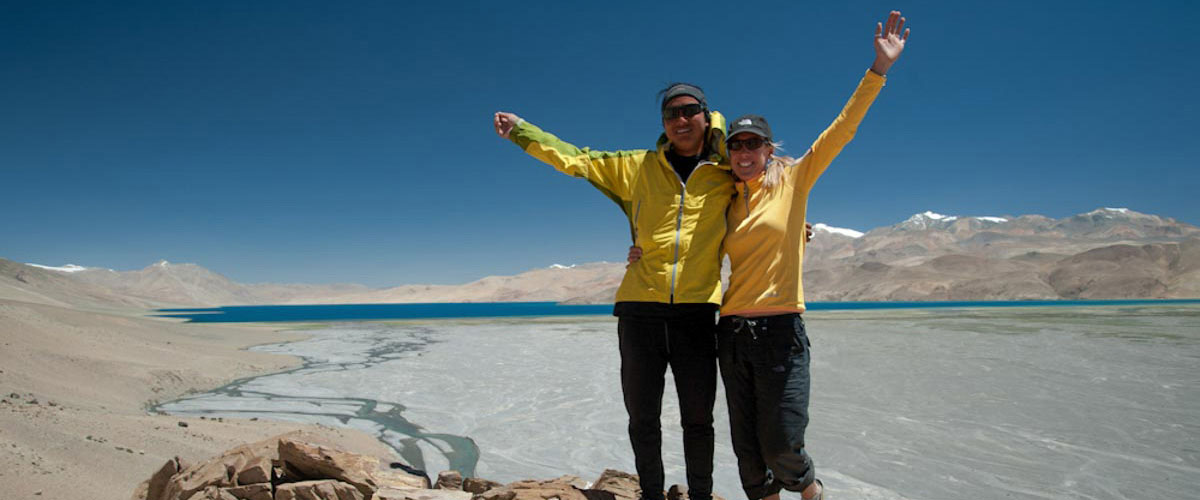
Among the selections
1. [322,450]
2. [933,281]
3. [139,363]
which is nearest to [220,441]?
[322,450]

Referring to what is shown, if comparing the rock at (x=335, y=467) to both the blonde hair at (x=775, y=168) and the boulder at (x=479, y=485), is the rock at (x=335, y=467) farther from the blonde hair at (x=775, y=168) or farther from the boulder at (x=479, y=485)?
the blonde hair at (x=775, y=168)

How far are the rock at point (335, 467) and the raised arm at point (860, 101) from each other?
268 centimetres

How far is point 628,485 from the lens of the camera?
3486 millimetres

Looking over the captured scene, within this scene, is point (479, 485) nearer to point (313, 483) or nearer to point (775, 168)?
point (313, 483)

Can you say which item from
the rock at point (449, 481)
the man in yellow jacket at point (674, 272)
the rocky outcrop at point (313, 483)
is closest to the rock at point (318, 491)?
the rocky outcrop at point (313, 483)

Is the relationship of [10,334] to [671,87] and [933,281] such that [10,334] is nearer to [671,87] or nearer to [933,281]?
[671,87]

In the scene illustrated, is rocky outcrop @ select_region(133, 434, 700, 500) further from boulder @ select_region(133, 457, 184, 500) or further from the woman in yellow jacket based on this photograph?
the woman in yellow jacket

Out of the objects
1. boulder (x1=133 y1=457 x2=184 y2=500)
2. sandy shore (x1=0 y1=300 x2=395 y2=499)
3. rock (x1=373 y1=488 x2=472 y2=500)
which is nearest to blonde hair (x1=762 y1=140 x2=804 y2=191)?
rock (x1=373 y1=488 x2=472 y2=500)

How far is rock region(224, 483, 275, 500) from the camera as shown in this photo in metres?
2.92

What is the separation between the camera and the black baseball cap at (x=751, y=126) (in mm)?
2821

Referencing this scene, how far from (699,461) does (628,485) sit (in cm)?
77

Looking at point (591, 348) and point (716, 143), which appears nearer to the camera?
point (716, 143)

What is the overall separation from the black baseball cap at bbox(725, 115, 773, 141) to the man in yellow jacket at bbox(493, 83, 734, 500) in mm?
98

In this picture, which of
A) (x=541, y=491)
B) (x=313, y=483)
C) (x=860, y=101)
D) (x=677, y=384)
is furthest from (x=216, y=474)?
(x=860, y=101)
